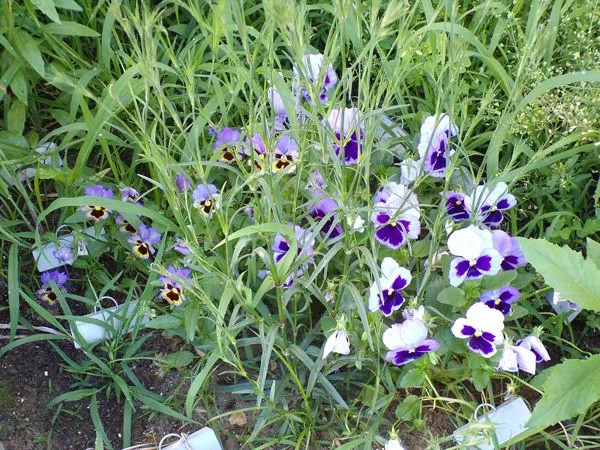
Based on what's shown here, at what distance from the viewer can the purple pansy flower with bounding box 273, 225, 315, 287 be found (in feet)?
5.17

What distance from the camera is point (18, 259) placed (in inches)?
80.5

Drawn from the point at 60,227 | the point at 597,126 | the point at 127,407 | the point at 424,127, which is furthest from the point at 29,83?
the point at 597,126

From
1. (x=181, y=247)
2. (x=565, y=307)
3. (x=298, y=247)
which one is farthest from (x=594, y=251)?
(x=181, y=247)

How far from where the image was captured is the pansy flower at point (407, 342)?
157cm

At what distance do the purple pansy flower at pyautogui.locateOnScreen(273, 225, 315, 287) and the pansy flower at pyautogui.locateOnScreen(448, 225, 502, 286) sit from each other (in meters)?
0.31

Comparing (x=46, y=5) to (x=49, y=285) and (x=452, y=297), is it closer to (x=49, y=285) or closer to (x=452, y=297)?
(x=49, y=285)

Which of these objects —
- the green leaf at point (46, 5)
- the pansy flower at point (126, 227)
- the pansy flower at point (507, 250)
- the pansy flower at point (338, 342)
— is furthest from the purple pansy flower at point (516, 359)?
the green leaf at point (46, 5)

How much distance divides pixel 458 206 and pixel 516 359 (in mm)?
377

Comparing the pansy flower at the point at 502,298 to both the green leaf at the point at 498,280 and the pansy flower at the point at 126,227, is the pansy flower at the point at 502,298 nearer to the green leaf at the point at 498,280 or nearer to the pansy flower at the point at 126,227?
the green leaf at the point at 498,280

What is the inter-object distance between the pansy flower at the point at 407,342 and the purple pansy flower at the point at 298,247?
0.75ft

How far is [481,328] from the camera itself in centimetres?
159

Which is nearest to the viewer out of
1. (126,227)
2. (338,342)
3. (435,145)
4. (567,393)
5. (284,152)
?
(567,393)

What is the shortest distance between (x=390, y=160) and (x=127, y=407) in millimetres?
911

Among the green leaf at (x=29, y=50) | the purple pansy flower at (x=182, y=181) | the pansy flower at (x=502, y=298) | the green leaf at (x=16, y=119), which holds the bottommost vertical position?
the pansy flower at (x=502, y=298)
